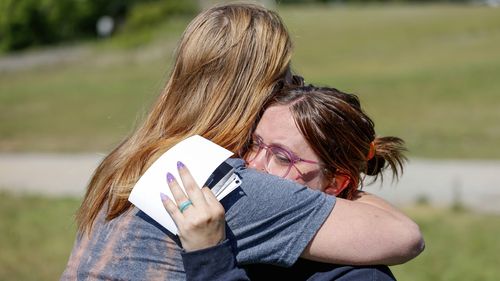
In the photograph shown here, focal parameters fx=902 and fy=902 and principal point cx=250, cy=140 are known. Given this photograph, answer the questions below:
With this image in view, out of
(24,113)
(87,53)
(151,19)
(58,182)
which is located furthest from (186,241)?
(151,19)

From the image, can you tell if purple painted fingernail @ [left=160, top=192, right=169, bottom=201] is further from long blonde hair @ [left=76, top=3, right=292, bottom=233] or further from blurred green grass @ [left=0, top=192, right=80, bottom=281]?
blurred green grass @ [left=0, top=192, right=80, bottom=281]

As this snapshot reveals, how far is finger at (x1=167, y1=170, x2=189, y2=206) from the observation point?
2066mm

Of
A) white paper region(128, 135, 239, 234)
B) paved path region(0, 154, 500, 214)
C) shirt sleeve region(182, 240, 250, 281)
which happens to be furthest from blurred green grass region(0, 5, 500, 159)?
paved path region(0, 154, 500, 214)

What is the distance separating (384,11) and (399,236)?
41.7 meters

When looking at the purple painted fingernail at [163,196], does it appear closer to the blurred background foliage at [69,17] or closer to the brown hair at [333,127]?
the brown hair at [333,127]

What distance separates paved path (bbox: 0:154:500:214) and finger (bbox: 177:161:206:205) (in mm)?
6090

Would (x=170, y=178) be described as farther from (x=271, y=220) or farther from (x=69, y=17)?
(x=69, y=17)

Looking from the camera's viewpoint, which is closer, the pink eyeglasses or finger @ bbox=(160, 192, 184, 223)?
finger @ bbox=(160, 192, 184, 223)

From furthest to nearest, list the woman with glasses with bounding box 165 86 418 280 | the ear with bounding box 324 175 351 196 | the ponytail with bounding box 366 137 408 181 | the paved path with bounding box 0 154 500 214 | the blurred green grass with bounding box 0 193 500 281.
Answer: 1. the paved path with bounding box 0 154 500 214
2. the blurred green grass with bounding box 0 193 500 281
3. the ponytail with bounding box 366 137 408 181
4. the ear with bounding box 324 175 351 196
5. the woman with glasses with bounding box 165 86 418 280

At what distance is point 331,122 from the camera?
232 centimetres

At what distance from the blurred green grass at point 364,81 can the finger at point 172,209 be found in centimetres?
61

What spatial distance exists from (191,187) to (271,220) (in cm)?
21

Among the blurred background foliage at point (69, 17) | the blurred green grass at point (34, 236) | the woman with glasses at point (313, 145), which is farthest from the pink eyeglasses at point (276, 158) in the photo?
the blurred background foliage at point (69, 17)

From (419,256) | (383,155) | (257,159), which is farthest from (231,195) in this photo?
(419,256)
